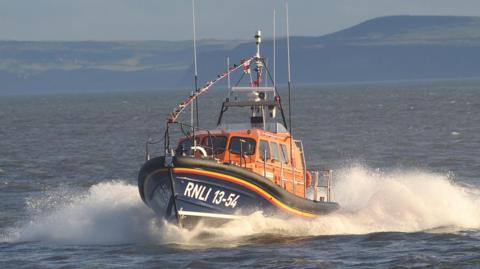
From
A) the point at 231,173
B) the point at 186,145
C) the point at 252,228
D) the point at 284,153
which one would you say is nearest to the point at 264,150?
the point at 284,153

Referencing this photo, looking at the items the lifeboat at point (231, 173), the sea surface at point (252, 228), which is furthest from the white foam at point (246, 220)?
the lifeboat at point (231, 173)

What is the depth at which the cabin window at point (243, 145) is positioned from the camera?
2538 cm

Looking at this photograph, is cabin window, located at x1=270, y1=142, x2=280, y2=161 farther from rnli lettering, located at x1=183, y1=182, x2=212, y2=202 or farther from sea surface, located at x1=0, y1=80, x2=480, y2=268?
rnli lettering, located at x1=183, y1=182, x2=212, y2=202

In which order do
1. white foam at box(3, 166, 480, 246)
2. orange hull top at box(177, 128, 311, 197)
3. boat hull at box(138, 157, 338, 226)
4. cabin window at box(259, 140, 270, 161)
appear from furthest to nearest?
1. cabin window at box(259, 140, 270, 161)
2. orange hull top at box(177, 128, 311, 197)
3. white foam at box(3, 166, 480, 246)
4. boat hull at box(138, 157, 338, 226)

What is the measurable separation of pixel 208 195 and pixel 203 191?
0.46 feet

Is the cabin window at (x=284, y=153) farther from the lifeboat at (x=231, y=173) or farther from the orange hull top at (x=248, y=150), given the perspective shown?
the orange hull top at (x=248, y=150)

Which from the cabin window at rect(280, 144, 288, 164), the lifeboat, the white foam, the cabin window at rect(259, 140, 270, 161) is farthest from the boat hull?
the cabin window at rect(280, 144, 288, 164)

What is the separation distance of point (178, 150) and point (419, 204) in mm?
5970

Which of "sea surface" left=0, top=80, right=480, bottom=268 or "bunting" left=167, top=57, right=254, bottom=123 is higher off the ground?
"bunting" left=167, top=57, right=254, bottom=123

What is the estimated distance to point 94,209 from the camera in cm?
2730

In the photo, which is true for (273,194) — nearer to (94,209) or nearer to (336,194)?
(94,209)

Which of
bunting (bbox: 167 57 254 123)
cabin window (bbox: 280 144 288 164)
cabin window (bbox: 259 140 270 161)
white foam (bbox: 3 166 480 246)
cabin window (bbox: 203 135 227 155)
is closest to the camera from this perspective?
bunting (bbox: 167 57 254 123)

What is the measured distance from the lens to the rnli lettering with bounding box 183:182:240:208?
2375cm

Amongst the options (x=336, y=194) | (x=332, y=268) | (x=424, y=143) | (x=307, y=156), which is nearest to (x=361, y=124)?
(x=424, y=143)
